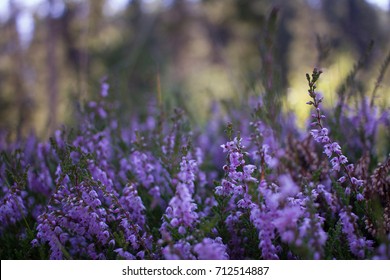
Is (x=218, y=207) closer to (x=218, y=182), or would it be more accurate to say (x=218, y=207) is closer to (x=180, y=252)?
(x=218, y=182)

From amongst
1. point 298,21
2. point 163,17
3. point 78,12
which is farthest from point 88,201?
point 163,17

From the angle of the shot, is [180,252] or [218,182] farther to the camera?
[218,182]

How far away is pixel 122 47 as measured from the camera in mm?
14203

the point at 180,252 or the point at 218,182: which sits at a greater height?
the point at 218,182

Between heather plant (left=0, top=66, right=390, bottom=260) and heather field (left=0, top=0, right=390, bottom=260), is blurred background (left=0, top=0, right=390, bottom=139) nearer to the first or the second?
heather field (left=0, top=0, right=390, bottom=260)

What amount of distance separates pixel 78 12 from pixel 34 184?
13.2 meters

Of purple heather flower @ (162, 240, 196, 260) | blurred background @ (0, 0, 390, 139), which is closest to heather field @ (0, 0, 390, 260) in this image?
purple heather flower @ (162, 240, 196, 260)

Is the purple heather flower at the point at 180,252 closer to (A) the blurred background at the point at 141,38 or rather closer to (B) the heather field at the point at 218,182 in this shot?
(B) the heather field at the point at 218,182

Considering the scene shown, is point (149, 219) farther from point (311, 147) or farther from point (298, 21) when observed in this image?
point (298, 21)

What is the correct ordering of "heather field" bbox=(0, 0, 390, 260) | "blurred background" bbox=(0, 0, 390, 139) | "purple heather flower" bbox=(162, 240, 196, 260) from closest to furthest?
"purple heather flower" bbox=(162, 240, 196, 260) < "heather field" bbox=(0, 0, 390, 260) < "blurred background" bbox=(0, 0, 390, 139)

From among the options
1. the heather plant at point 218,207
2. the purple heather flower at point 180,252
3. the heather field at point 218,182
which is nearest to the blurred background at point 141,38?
the heather field at point 218,182

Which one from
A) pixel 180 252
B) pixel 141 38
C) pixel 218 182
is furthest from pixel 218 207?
pixel 141 38

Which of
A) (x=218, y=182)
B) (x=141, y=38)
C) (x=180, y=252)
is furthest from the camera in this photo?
(x=141, y=38)

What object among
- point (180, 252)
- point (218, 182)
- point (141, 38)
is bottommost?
point (180, 252)
